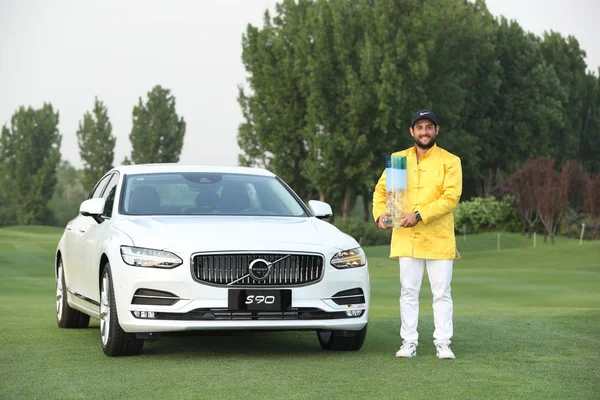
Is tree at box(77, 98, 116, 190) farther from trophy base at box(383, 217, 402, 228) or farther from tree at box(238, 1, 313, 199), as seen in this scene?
trophy base at box(383, 217, 402, 228)

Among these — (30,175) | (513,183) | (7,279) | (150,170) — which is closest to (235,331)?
(150,170)

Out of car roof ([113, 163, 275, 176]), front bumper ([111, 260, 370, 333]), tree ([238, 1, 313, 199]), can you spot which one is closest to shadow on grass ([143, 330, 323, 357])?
front bumper ([111, 260, 370, 333])

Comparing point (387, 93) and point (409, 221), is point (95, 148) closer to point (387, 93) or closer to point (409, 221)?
point (387, 93)

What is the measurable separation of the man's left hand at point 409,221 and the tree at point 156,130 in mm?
88177

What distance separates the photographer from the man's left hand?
33.6 feet

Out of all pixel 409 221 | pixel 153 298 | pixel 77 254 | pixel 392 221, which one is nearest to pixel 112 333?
pixel 153 298

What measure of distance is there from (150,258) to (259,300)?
3.15 feet

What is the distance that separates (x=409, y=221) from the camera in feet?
33.6

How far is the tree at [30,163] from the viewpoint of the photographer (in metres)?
94.8

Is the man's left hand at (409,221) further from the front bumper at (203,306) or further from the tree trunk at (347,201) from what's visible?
the tree trunk at (347,201)

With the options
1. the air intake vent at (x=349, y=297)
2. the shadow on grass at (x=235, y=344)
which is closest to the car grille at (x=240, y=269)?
the air intake vent at (x=349, y=297)

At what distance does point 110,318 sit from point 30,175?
87.7 meters

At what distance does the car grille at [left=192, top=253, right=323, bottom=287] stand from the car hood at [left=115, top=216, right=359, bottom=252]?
0.24 ft

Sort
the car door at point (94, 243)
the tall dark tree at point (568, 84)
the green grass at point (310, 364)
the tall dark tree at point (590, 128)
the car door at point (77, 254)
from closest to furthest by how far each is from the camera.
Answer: the green grass at point (310, 364)
the car door at point (94, 243)
the car door at point (77, 254)
the tall dark tree at point (568, 84)
the tall dark tree at point (590, 128)
